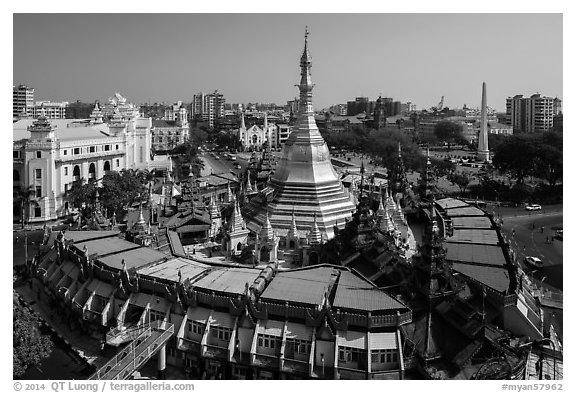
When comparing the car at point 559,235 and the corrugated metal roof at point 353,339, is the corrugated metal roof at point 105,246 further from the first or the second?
the car at point 559,235

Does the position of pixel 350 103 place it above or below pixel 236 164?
above

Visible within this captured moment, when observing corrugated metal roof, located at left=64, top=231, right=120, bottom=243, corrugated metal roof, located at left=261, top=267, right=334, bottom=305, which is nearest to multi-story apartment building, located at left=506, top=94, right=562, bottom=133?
corrugated metal roof, located at left=261, top=267, right=334, bottom=305

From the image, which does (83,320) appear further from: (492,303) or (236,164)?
(236,164)

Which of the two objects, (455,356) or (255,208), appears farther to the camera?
(255,208)

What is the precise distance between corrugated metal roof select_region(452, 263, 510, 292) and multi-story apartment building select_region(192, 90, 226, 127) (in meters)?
89.7

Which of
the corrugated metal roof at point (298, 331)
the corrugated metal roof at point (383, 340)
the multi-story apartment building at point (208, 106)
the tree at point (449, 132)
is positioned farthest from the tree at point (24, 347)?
the multi-story apartment building at point (208, 106)

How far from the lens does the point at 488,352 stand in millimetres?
11508

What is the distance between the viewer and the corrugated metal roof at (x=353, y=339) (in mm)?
11461

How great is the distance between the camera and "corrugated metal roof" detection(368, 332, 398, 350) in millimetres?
11391

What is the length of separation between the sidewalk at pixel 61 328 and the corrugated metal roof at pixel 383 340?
639 centimetres

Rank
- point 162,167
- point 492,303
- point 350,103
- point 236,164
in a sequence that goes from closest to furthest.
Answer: point 492,303 → point 162,167 → point 236,164 → point 350,103

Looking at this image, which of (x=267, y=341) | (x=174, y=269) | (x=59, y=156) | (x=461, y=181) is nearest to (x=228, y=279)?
(x=174, y=269)
